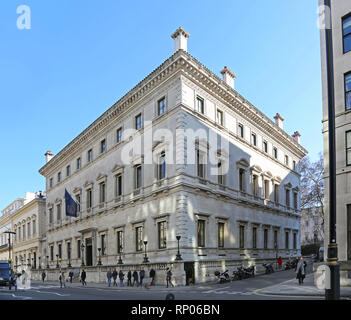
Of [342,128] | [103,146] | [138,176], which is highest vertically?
[103,146]

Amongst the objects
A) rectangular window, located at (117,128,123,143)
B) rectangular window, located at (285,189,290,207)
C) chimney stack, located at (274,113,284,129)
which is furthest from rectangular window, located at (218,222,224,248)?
chimney stack, located at (274,113,284,129)

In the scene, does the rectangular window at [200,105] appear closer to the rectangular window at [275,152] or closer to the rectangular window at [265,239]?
the rectangular window at [265,239]

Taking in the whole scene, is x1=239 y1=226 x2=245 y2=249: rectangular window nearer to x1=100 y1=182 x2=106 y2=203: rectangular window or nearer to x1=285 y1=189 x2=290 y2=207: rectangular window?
x1=285 y1=189 x2=290 y2=207: rectangular window

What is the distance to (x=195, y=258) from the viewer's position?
31438 millimetres

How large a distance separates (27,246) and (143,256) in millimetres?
46645

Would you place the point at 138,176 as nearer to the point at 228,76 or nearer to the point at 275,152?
the point at 228,76

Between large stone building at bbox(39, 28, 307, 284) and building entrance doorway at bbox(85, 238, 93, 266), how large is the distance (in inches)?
4.4

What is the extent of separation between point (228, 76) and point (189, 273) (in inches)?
850

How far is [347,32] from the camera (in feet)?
76.9

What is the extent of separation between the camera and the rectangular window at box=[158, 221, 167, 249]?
32.8m

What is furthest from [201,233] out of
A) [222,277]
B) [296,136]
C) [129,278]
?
[296,136]

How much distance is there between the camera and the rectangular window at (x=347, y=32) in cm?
2333
